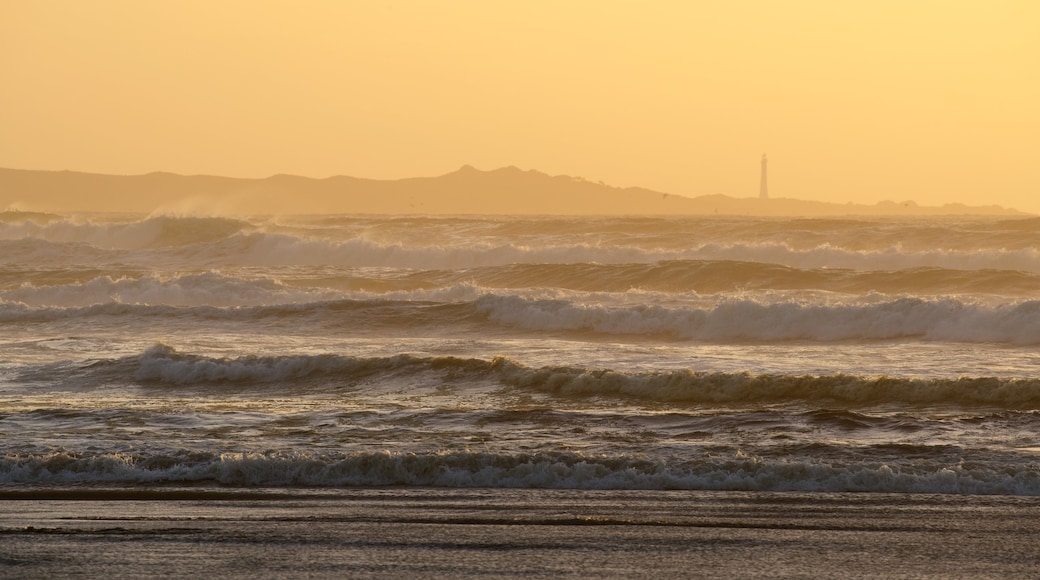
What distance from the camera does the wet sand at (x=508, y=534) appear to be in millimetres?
7039

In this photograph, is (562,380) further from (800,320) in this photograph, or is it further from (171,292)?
(171,292)

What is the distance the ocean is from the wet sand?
0.19 m

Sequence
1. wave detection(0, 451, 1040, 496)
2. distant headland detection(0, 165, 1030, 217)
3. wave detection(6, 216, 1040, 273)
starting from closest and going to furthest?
1. wave detection(0, 451, 1040, 496)
2. wave detection(6, 216, 1040, 273)
3. distant headland detection(0, 165, 1030, 217)

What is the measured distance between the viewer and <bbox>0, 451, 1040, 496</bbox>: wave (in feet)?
31.1

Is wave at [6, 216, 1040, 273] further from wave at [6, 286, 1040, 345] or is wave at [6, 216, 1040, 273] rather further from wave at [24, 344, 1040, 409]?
wave at [24, 344, 1040, 409]

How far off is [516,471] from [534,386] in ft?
18.9

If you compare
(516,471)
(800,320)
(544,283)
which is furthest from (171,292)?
(516,471)

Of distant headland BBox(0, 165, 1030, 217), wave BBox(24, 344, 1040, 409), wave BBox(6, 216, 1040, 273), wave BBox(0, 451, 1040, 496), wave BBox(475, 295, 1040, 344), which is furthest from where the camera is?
distant headland BBox(0, 165, 1030, 217)

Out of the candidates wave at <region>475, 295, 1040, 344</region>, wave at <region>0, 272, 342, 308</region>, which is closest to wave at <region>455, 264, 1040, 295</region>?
wave at <region>0, 272, 342, 308</region>

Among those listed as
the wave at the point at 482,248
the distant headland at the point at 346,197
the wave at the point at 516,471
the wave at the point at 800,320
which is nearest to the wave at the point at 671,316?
the wave at the point at 800,320

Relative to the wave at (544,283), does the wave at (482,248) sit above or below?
above

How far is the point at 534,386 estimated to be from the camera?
51.4 feet

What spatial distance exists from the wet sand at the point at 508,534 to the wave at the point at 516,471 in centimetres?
30

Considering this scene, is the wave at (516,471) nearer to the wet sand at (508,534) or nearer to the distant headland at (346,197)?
the wet sand at (508,534)
